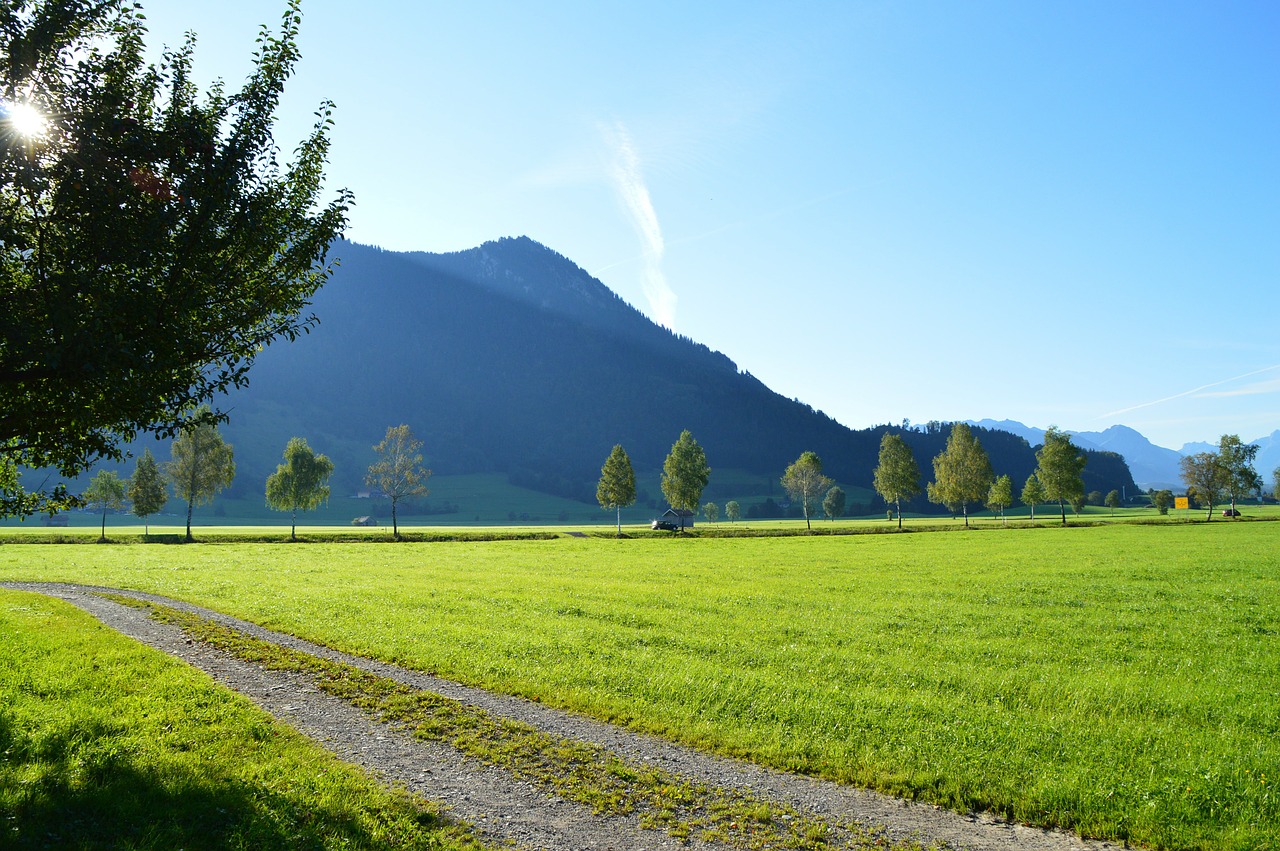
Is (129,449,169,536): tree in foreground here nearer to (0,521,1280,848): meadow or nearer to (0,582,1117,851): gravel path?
(0,521,1280,848): meadow

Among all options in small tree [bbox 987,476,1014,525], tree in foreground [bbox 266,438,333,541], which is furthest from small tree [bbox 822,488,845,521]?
tree in foreground [bbox 266,438,333,541]

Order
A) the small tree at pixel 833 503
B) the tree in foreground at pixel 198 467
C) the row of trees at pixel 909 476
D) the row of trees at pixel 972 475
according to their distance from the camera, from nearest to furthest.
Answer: the tree in foreground at pixel 198 467 < the row of trees at pixel 909 476 < the row of trees at pixel 972 475 < the small tree at pixel 833 503

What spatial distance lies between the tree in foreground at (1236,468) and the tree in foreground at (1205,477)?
720 mm

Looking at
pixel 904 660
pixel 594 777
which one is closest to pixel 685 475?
pixel 904 660

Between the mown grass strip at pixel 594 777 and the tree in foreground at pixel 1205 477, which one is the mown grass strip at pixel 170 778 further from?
the tree in foreground at pixel 1205 477

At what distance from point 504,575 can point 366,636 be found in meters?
17.3

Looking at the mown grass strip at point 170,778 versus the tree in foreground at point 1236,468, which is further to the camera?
the tree in foreground at point 1236,468

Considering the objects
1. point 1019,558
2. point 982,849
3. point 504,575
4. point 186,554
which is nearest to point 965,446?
point 1019,558

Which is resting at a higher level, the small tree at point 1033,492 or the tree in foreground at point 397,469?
the tree in foreground at point 397,469

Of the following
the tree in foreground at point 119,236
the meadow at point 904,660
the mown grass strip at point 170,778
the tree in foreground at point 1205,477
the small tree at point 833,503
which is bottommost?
the small tree at point 833,503

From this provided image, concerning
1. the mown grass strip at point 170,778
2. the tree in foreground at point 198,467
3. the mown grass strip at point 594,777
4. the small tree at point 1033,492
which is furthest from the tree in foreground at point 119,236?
the small tree at point 1033,492

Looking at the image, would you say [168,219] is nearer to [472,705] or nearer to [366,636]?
[472,705]

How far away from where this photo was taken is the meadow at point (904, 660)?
10.2 metres

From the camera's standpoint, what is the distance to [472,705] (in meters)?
13.1
